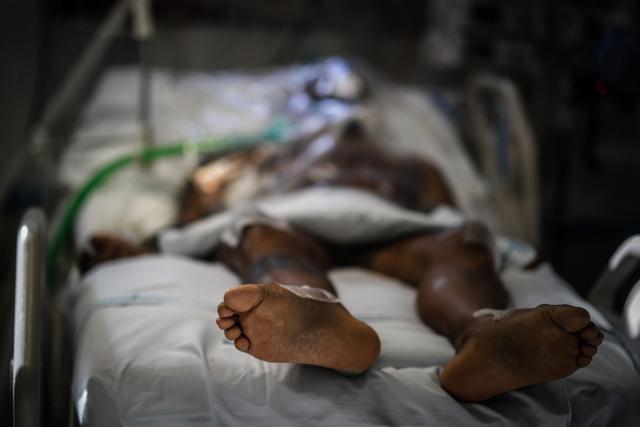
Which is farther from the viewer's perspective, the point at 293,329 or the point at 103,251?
the point at 103,251

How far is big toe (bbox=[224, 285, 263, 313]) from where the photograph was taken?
879 mm

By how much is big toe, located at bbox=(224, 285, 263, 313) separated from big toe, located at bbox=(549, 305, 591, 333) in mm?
357

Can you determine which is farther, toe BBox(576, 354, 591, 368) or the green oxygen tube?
the green oxygen tube

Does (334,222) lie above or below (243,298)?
below

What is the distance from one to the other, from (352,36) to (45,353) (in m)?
2.07

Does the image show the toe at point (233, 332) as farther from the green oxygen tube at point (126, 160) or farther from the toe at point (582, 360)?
the green oxygen tube at point (126, 160)

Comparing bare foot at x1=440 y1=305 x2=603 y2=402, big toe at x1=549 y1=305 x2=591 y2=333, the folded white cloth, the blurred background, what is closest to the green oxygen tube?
the blurred background

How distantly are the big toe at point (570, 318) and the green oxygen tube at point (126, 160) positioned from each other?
3.79 ft

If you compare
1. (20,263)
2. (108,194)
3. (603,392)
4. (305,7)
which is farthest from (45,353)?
(305,7)

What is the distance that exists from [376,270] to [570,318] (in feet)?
2.28

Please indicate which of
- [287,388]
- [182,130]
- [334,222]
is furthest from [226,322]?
[182,130]

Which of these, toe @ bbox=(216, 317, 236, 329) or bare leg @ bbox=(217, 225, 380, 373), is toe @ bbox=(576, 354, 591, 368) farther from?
toe @ bbox=(216, 317, 236, 329)

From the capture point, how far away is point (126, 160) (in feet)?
6.57

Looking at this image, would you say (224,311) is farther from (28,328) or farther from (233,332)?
(28,328)
